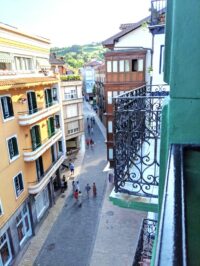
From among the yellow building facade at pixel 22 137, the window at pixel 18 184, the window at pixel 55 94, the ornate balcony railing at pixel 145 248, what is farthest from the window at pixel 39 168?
the ornate balcony railing at pixel 145 248

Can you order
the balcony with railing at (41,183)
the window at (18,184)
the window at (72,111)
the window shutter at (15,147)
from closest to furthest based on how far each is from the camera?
the window shutter at (15,147) < the window at (18,184) < the balcony with railing at (41,183) < the window at (72,111)

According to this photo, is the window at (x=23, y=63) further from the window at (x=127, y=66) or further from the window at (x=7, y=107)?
the window at (x=127, y=66)

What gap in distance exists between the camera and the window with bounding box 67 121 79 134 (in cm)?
3108

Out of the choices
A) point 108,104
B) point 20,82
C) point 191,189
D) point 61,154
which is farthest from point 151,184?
point 108,104

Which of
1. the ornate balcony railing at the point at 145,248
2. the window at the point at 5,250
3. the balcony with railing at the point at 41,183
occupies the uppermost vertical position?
the ornate balcony railing at the point at 145,248

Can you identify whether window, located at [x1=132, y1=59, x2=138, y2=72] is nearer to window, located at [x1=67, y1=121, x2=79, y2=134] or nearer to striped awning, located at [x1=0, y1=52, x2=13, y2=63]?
window, located at [x1=67, y1=121, x2=79, y2=134]

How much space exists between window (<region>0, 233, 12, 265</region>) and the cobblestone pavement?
2.97 feet

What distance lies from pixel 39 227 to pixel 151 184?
47.8ft

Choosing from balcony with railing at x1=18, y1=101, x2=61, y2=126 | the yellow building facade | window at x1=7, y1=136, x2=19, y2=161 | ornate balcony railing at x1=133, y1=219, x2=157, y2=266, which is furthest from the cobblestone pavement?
balcony with railing at x1=18, y1=101, x2=61, y2=126

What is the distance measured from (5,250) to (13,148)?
19.8ft

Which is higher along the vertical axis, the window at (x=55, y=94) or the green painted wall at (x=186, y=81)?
the green painted wall at (x=186, y=81)

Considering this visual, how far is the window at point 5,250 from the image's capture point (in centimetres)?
1343

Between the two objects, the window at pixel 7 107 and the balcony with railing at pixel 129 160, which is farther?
the window at pixel 7 107

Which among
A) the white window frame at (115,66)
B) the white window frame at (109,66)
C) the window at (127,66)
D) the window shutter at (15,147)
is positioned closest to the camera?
the window shutter at (15,147)
